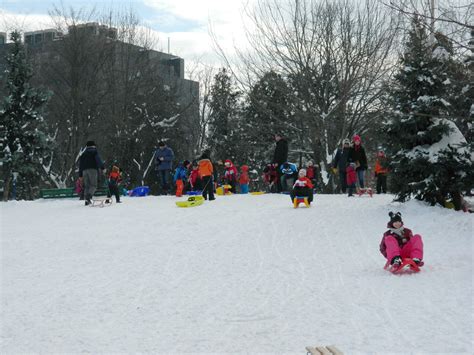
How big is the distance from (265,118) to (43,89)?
18.0 meters

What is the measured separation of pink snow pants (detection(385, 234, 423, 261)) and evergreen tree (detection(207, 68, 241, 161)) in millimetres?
42228

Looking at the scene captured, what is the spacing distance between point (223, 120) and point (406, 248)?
4529 cm

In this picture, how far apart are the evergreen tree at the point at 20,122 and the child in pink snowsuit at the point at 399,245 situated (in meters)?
19.7

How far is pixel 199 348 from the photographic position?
4.62 metres

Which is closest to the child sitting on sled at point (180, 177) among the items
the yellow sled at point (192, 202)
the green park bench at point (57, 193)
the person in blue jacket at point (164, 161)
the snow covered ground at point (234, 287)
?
the person in blue jacket at point (164, 161)

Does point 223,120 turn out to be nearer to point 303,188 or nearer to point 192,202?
point 192,202

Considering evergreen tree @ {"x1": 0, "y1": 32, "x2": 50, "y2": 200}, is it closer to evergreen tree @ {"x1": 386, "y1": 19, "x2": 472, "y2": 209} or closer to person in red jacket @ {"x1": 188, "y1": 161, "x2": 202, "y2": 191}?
person in red jacket @ {"x1": 188, "y1": 161, "x2": 202, "y2": 191}

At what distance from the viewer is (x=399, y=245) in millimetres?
7438

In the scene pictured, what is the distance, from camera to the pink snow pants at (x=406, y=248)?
23.5 ft

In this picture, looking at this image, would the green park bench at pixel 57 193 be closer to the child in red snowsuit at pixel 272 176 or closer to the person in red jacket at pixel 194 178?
the person in red jacket at pixel 194 178

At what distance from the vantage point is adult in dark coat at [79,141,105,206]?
16641 mm

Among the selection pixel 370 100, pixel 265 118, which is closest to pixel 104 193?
pixel 370 100

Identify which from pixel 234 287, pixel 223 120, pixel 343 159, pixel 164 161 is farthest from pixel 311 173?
pixel 223 120

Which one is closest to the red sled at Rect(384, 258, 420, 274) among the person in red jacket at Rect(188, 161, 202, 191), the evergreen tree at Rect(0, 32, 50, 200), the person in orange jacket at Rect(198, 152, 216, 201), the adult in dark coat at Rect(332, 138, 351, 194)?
the person in orange jacket at Rect(198, 152, 216, 201)
